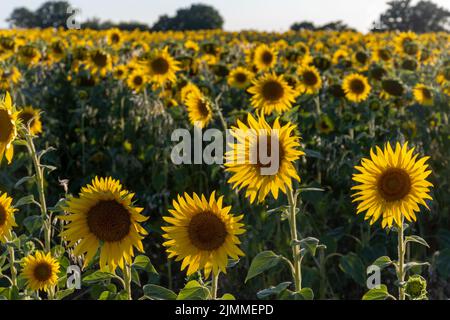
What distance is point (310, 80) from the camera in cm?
464

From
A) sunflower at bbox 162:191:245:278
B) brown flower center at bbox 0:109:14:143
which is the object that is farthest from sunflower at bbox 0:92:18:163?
sunflower at bbox 162:191:245:278

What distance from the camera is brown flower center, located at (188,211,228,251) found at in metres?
1.89

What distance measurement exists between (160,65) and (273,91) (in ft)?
4.58

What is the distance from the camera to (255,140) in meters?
2.01

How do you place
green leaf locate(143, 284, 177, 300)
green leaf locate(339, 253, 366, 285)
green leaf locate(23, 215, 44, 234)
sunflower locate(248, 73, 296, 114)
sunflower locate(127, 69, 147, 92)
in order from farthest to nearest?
1. sunflower locate(127, 69, 147, 92)
2. sunflower locate(248, 73, 296, 114)
3. green leaf locate(339, 253, 366, 285)
4. green leaf locate(23, 215, 44, 234)
5. green leaf locate(143, 284, 177, 300)

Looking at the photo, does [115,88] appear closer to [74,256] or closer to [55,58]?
[55,58]

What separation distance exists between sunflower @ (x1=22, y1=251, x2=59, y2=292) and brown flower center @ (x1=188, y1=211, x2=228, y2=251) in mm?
524

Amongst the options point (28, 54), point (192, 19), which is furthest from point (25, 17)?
point (28, 54)

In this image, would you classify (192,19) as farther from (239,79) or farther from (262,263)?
(262,263)

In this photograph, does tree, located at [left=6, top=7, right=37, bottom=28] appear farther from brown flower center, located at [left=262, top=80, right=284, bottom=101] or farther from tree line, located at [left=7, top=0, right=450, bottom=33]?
brown flower center, located at [left=262, top=80, right=284, bottom=101]

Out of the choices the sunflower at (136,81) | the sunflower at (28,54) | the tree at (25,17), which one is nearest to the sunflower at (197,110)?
the sunflower at (136,81)

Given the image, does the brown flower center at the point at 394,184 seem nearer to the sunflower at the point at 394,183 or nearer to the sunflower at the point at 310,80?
the sunflower at the point at 394,183

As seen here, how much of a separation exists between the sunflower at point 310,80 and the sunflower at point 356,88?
228mm

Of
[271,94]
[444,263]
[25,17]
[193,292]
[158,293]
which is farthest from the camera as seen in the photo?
[25,17]
